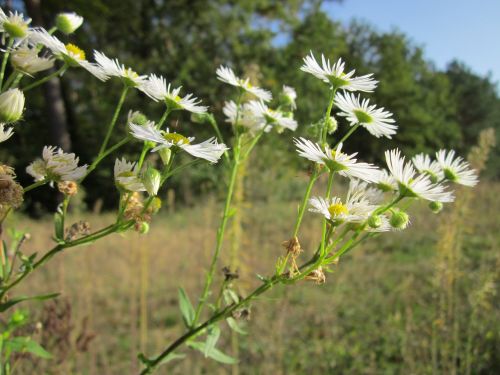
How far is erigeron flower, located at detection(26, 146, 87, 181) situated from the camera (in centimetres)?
51

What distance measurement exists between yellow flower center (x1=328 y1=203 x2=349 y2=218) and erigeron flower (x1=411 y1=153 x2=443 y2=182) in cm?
16

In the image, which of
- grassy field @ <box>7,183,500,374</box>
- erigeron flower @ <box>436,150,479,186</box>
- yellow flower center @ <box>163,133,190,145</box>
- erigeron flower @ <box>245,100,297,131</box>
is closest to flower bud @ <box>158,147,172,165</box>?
yellow flower center @ <box>163,133,190,145</box>

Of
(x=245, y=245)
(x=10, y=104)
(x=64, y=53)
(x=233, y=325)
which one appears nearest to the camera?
(x=10, y=104)

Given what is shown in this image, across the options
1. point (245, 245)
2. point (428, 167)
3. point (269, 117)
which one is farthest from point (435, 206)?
point (245, 245)

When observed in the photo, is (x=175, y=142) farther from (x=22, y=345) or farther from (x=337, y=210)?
(x=22, y=345)

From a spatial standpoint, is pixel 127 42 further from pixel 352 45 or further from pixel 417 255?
pixel 352 45

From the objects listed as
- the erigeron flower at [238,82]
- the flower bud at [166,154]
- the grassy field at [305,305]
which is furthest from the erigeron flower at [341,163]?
the grassy field at [305,305]

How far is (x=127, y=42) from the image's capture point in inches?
383

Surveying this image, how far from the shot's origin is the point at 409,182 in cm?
56

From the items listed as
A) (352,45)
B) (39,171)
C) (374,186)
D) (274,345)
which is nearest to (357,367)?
(274,345)

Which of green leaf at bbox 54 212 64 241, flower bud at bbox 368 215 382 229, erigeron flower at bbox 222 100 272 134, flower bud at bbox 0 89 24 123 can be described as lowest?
green leaf at bbox 54 212 64 241

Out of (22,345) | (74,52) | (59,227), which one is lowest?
(22,345)

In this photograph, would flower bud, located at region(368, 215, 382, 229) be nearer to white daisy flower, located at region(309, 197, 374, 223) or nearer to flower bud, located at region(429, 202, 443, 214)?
white daisy flower, located at region(309, 197, 374, 223)

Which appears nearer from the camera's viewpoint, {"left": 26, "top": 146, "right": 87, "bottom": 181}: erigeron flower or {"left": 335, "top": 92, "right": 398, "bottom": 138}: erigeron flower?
{"left": 26, "top": 146, "right": 87, "bottom": 181}: erigeron flower
